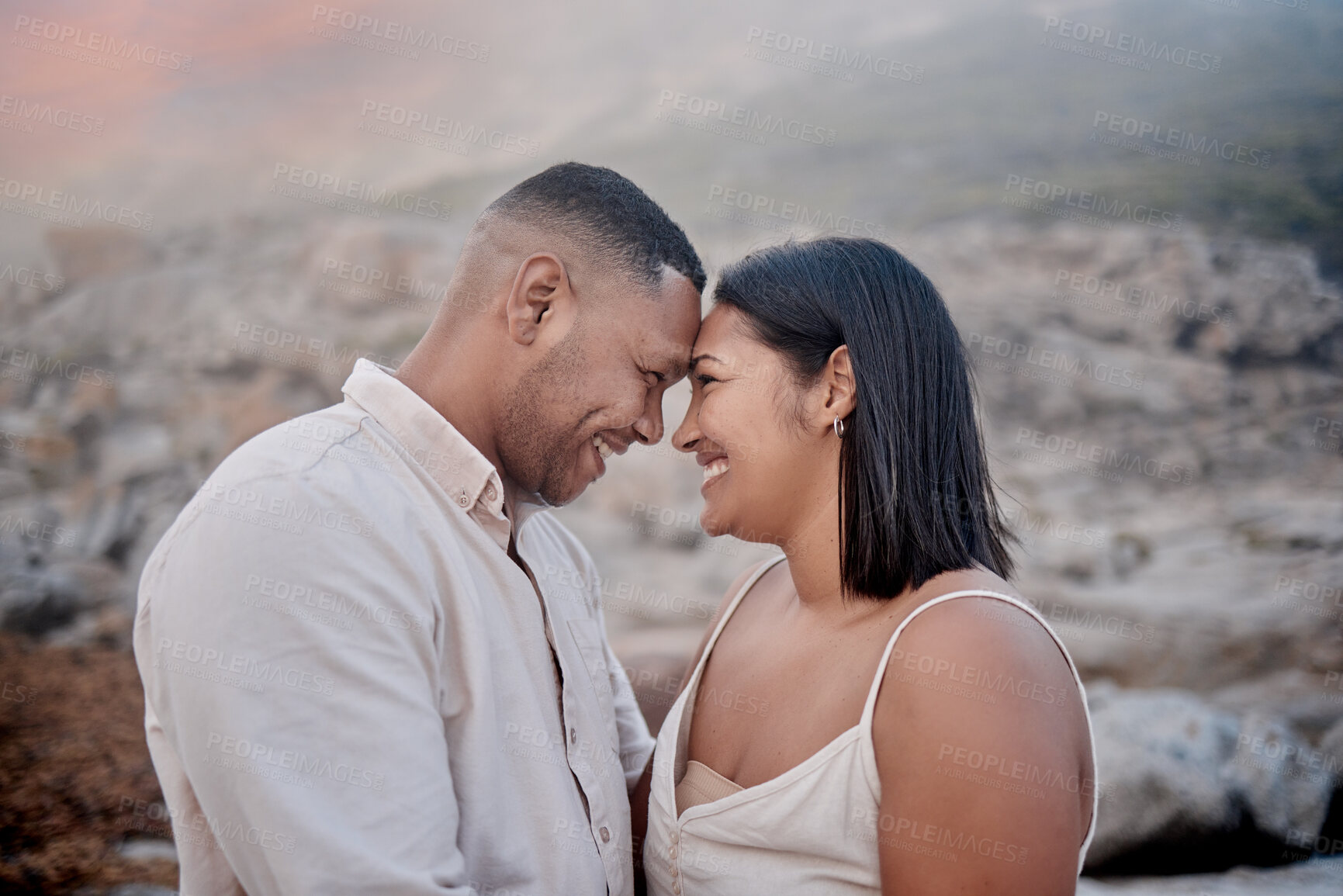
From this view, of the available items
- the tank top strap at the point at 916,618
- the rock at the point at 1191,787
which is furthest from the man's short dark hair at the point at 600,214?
the rock at the point at 1191,787

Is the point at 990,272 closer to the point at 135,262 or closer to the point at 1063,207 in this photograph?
the point at 1063,207

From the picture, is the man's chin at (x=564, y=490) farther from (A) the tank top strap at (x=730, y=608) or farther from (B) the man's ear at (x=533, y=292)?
(A) the tank top strap at (x=730, y=608)

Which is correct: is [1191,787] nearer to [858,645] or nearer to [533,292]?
[858,645]

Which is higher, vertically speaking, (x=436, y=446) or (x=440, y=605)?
(x=436, y=446)

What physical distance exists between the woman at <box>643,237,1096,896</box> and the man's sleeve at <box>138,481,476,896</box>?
728mm

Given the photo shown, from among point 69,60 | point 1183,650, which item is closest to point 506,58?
point 69,60

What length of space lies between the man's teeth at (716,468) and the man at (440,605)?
19 centimetres

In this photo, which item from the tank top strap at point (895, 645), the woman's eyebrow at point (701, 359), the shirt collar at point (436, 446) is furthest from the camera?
the woman's eyebrow at point (701, 359)

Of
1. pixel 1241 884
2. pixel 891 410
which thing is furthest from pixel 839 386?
pixel 1241 884

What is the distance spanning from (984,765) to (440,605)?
1058mm

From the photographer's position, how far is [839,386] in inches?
83.0

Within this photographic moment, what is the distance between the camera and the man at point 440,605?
1453 mm

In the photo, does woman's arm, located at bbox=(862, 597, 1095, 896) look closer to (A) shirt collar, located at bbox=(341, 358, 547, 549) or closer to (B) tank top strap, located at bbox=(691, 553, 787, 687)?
(B) tank top strap, located at bbox=(691, 553, 787, 687)

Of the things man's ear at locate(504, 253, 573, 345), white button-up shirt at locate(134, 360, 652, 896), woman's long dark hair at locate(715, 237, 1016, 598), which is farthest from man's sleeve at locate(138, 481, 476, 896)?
woman's long dark hair at locate(715, 237, 1016, 598)
